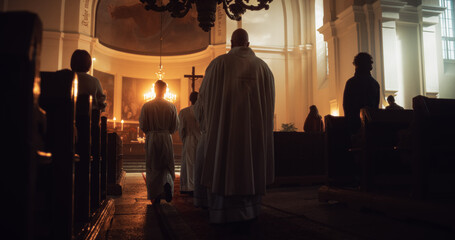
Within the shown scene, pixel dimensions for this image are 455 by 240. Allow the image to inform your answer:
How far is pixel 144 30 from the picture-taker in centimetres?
1800

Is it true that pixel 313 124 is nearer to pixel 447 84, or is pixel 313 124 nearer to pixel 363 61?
pixel 363 61

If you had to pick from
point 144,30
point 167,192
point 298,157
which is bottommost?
point 167,192

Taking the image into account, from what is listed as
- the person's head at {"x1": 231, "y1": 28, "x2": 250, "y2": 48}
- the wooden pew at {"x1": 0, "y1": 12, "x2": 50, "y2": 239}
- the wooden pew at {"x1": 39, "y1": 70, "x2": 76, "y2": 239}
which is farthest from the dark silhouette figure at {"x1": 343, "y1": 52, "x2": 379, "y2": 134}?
the wooden pew at {"x1": 0, "y1": 12, "x2": 50, "y2": 239}

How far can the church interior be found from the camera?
Answer: 1078mm

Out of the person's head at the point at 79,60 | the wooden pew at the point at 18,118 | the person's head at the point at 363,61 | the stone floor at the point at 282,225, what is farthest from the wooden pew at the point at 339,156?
the wooden pew at the point at 18,118

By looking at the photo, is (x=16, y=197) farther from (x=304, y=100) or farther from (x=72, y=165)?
(x=304, y=100)

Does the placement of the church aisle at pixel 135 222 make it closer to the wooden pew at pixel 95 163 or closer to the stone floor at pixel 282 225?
the stone floor at pixel 282 225

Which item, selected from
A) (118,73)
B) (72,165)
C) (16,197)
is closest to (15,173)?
(16,197)

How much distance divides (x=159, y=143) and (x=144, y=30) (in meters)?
14.2

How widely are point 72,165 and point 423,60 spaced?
34.3 feet

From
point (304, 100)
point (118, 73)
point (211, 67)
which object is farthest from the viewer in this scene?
point (118, 73)

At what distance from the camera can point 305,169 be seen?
6902 millimetres

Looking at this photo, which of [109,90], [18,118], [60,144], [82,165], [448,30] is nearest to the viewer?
[18,118]

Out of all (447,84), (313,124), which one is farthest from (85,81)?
(447,84)
